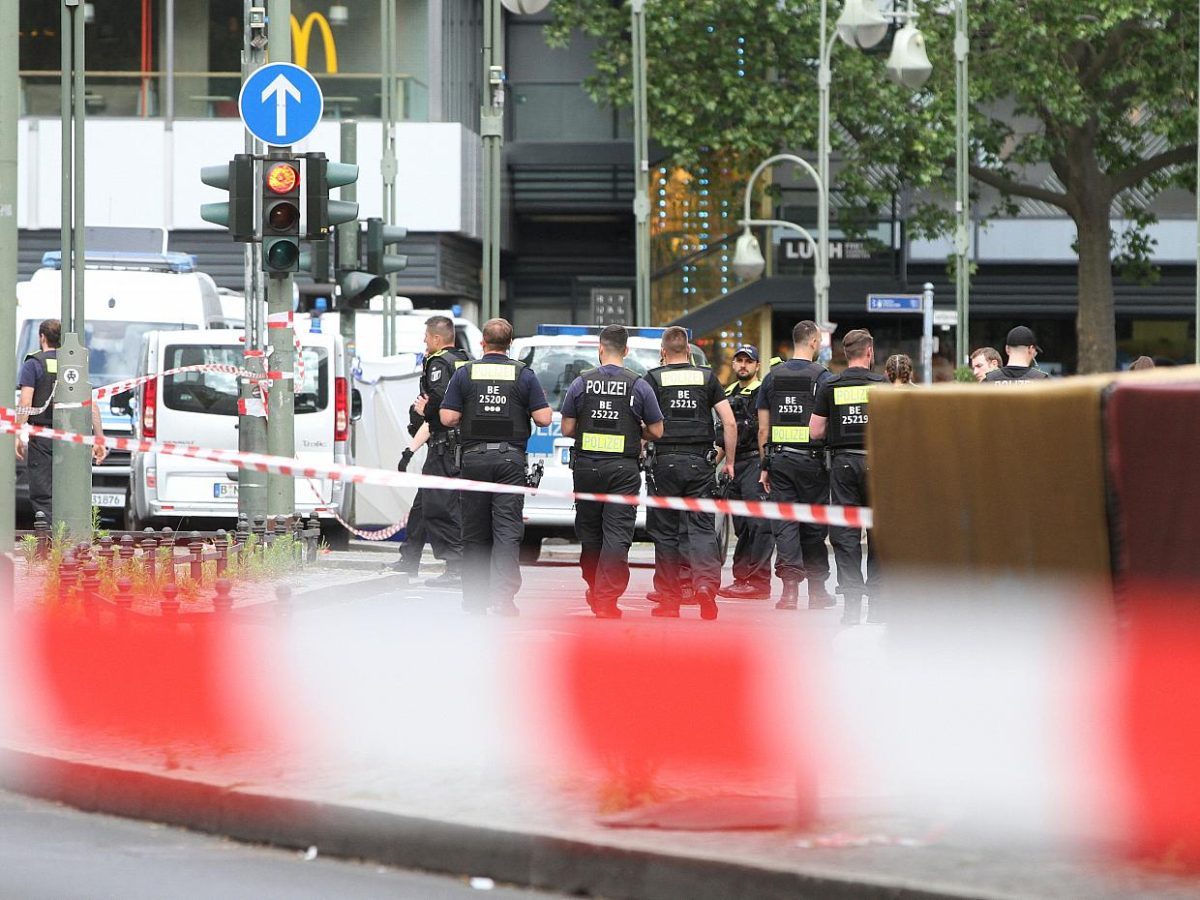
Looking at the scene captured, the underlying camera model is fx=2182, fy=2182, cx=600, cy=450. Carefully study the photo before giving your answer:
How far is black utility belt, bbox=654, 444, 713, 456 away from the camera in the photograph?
499 inches

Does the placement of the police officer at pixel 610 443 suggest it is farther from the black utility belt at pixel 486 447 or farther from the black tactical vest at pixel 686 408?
the black utility belt at pixel 486 447

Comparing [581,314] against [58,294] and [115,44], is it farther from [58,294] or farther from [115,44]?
[58,294]

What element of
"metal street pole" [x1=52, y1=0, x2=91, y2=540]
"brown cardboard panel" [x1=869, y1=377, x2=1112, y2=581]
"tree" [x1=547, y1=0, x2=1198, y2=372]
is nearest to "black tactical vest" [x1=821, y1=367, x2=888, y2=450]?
"metal street pole" [x1=52, y1=0, x2=91, y2=540]

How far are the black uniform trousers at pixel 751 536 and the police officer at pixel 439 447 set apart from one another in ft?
6.17

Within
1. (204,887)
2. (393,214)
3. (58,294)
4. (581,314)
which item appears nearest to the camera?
(204,887)

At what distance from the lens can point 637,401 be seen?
487 inches

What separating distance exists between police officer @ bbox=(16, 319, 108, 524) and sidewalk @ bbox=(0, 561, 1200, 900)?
10.0 m

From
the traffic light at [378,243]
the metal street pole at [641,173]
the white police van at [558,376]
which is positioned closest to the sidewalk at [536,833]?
the white police van at [558,376]

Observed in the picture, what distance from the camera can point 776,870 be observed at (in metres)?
5.40

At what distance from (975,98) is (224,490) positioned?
20280 millimetres

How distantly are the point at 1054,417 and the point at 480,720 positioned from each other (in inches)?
105

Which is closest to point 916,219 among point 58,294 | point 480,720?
point 58,294

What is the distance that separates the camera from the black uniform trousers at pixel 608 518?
12.4m

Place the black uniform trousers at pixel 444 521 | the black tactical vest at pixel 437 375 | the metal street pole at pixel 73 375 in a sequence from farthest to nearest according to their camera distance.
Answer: the metal street pole at pixel 73 375, the black uniform trousers at pixel 444 521, the black tactical vest at pixel 437 375
